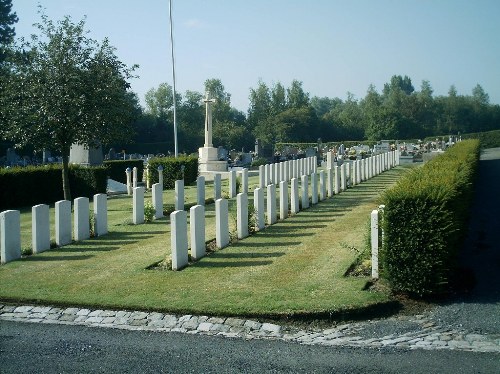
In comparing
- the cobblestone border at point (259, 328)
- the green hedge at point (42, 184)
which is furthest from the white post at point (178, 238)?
the green hedge at point (42, 184)

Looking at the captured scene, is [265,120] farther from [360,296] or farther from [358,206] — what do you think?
[360,296]

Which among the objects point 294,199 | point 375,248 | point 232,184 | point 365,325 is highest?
point 232,184

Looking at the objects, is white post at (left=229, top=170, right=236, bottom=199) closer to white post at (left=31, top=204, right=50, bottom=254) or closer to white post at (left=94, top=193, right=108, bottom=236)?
white post at (left=94, top=193, right=108, bottom=236)

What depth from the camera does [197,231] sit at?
9688 millimetres

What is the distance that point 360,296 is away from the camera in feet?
23.6

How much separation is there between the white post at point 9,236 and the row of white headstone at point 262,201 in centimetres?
305

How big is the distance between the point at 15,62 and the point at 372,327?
1248 cm

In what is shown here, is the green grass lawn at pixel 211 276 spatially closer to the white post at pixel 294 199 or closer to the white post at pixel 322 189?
the white post at pixel 294 199

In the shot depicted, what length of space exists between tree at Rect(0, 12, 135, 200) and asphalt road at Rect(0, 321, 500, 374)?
952 cm

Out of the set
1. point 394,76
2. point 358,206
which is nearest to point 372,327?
point 358,206

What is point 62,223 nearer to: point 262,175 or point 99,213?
point 99,213

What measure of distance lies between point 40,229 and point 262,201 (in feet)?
15.0

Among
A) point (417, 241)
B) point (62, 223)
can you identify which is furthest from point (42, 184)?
point (417, 241)

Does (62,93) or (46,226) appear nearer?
(46,226)
